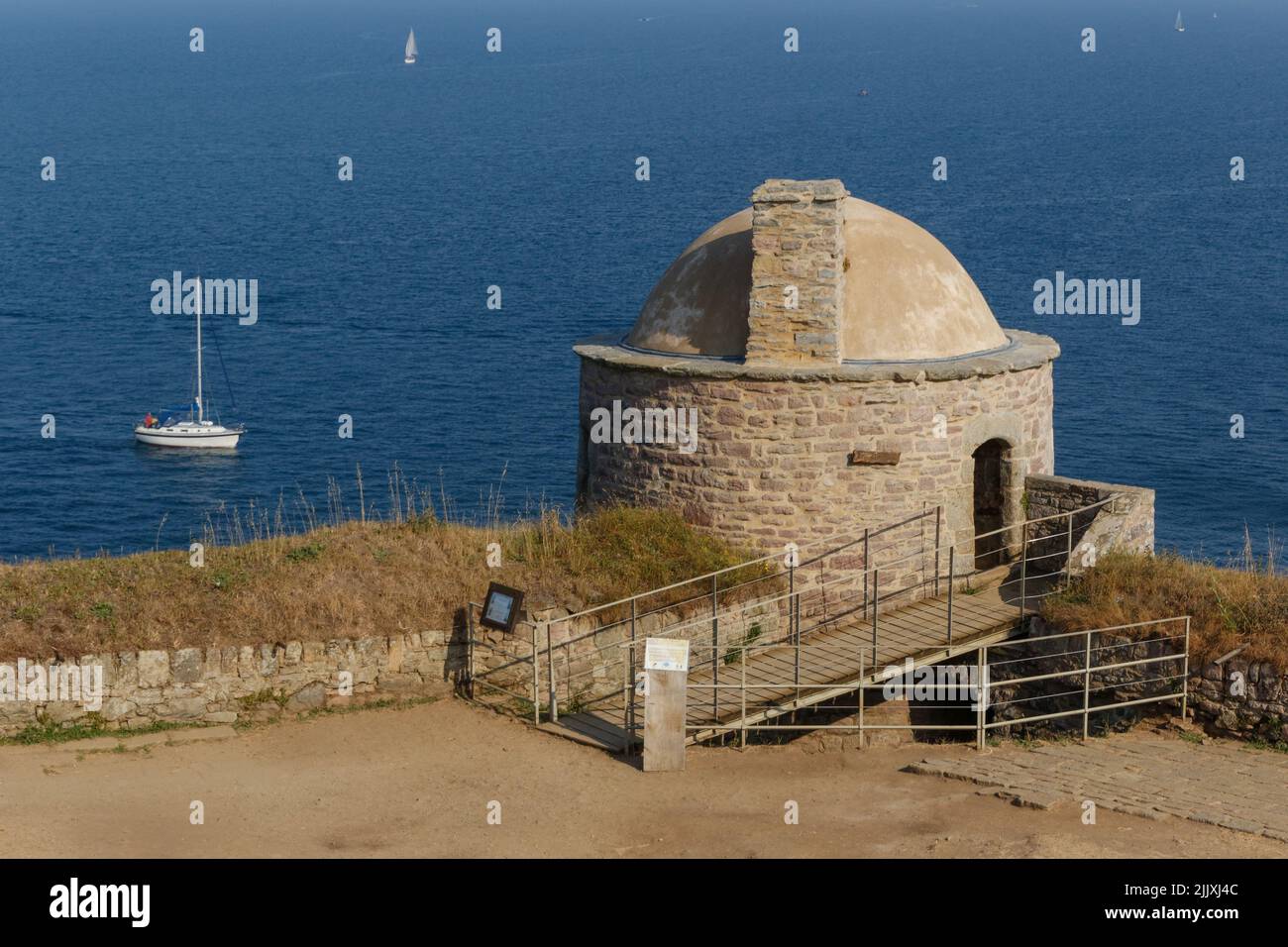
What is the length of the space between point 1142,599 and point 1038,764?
3205 millimetres

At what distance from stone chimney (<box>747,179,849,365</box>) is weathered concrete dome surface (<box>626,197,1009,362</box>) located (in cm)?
44

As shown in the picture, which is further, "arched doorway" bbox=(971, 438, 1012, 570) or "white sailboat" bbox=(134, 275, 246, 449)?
"white sailboat" bbox=(134, 275, 246, 449)

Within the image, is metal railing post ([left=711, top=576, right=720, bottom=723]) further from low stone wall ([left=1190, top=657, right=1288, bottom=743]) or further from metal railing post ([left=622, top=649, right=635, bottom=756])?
low stone wall ([left=1190, top=657, right=1288, bottom=743])

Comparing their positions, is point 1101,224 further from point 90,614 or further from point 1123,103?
point 90,614

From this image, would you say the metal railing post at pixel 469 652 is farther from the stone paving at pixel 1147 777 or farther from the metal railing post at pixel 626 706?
the stone paving at pixel 1147 777

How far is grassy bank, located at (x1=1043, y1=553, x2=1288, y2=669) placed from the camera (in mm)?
19000

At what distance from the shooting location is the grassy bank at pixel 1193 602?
19.0m

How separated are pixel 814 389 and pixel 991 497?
12.3 feet

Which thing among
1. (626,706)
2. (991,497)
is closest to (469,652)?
(626,706)
